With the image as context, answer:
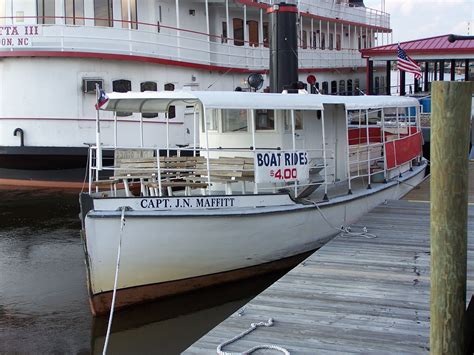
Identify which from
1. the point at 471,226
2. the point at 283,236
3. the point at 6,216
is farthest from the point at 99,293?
the point at 6,216

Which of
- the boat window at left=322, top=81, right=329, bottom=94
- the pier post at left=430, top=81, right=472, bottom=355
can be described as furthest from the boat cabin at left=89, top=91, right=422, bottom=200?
the boat window at left=322, top=81, right=329, bottom=94

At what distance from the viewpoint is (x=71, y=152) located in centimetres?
1625

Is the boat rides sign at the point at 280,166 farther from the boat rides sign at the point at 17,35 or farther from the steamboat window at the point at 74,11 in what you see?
the steamboat window at the point at 74,11

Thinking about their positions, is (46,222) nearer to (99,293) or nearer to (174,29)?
(99,293)

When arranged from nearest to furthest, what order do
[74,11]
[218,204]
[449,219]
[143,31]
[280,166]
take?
[449,219]
[218,204]
[280,166]
[74,11]
[143,31]

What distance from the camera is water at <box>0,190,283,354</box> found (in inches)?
300

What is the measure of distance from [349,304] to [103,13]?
42.9ft

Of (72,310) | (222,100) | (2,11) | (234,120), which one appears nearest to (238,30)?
(2,11)

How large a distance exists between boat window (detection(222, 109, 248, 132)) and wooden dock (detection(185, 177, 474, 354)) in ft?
8.57

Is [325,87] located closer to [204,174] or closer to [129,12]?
[129,12]

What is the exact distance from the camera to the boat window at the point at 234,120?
10.8 metres

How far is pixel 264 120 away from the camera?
34.9 ft

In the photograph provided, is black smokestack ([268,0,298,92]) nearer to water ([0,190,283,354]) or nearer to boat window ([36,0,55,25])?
water ([0,190,283,354])

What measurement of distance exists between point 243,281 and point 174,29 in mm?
10894
